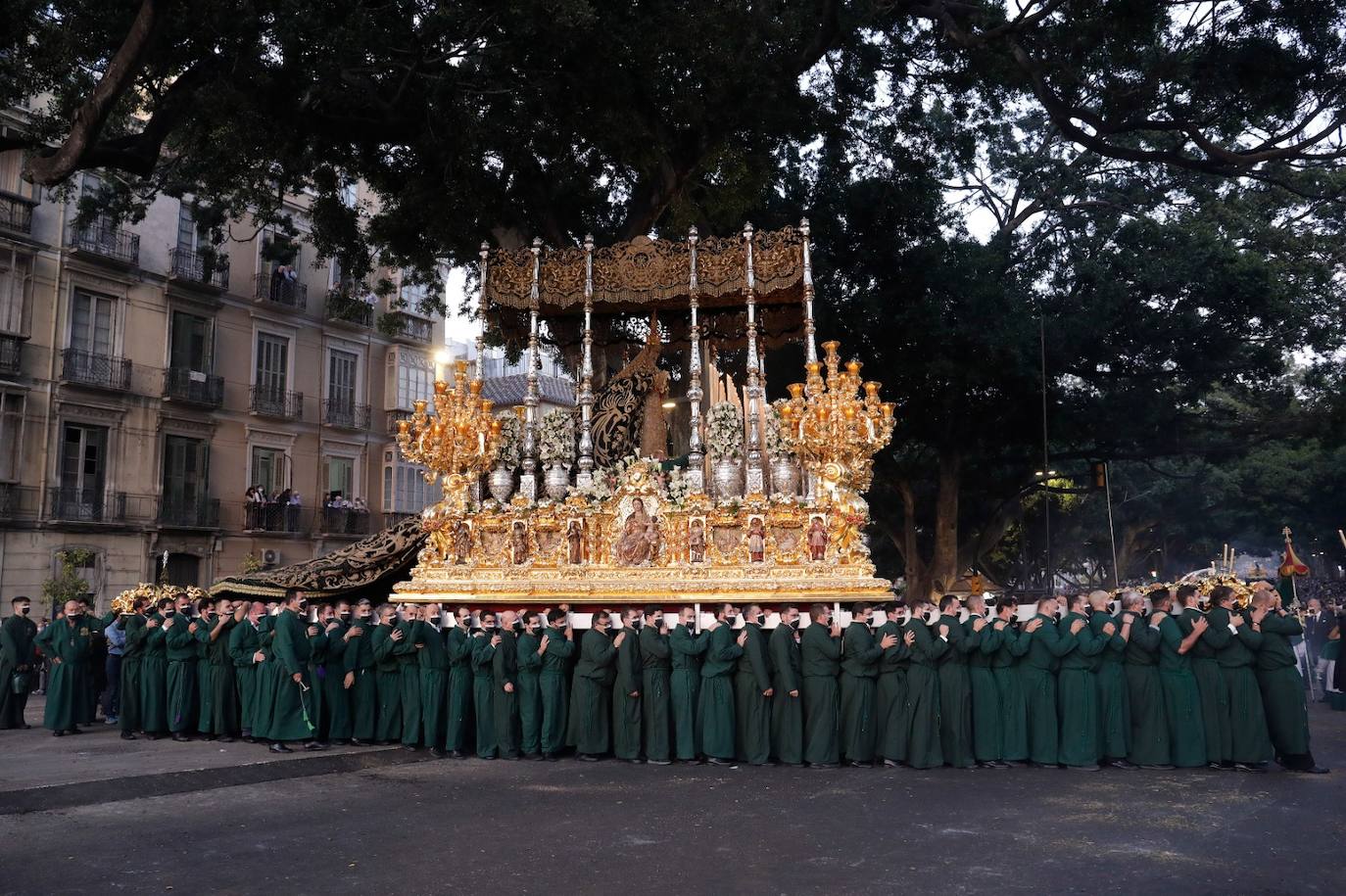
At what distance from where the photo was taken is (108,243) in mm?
27672

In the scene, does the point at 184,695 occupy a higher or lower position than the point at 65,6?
lower

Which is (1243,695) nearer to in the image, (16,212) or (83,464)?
(83,464)

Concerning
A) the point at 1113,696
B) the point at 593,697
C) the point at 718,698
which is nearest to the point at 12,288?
the point at 593,697

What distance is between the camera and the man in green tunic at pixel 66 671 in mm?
14867

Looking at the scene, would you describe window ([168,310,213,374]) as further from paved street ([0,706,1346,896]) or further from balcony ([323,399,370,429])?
paved street ([0,706,1346,896])

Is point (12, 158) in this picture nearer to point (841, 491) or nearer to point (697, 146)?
point (697, 146)

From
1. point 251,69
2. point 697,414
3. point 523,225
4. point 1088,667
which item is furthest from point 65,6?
point 1088,667

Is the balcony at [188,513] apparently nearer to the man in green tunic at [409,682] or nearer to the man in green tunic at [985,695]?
the man in green tunic at [409,682]

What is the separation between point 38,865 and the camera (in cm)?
754

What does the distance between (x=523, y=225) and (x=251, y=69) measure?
6.34m

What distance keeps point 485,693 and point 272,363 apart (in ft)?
72.4

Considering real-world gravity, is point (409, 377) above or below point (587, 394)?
above

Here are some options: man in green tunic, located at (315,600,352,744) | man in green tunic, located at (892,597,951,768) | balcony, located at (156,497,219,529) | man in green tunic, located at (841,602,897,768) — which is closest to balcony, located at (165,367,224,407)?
balcony, located at (156,497,219,529)

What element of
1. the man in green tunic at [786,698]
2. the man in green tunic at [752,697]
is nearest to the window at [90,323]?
the man in green tunic at [752,697]
